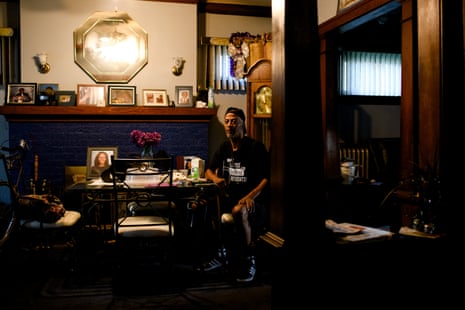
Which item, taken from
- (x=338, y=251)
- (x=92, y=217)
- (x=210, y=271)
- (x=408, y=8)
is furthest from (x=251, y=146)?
(x=92, y=217)

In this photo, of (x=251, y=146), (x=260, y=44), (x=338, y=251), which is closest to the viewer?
(x=338, y=251)

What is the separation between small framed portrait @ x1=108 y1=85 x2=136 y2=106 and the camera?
17.0ft

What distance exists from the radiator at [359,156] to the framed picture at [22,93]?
362 centimetres

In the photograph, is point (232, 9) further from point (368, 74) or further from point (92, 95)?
point (92, 95)

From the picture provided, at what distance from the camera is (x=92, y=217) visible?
502 centimetres

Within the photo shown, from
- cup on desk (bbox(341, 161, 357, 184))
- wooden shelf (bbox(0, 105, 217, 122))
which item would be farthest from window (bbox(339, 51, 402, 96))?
wooden shelf (bbox(0, 105, 217, 122))

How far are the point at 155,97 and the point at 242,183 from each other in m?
2.11

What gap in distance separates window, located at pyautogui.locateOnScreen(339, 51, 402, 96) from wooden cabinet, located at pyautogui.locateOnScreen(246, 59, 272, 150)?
3.17ft

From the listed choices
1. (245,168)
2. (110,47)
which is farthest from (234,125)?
(110,47)

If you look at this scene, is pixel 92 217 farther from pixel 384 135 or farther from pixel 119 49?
pixel 384 135

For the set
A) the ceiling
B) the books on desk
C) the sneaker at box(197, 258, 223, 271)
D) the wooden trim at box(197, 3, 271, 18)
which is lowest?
the sneaker at box(197, 258, 223, 271)

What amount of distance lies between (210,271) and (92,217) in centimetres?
186

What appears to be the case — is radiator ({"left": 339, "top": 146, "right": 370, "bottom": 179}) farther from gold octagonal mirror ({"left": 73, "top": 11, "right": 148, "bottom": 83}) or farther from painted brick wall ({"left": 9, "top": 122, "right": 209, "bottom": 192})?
gold octagonal mirror ({"left": 73, "top": 11, "right": 148, "bottom": 83})

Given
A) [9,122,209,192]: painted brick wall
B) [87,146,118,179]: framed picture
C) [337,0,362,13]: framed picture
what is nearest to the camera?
[337,0,362,13]: framed picture
